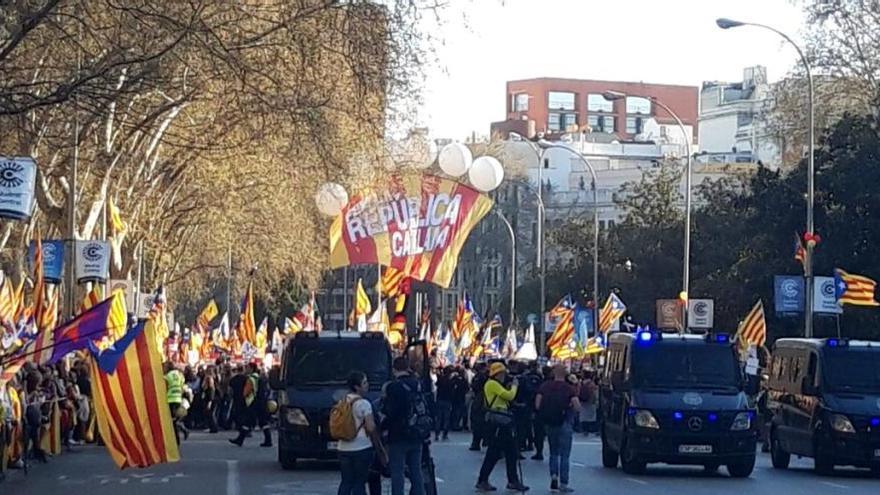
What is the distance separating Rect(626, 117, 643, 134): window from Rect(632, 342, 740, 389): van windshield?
5790 inches

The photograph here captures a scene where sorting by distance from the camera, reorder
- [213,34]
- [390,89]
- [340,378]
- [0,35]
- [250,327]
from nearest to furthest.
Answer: [213,34] < [0,35] < [340,378] < [390,89] < [250,327]

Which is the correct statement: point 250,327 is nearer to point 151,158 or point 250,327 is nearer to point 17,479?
point 151,158

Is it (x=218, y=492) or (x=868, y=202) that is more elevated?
(x=868, y=202)

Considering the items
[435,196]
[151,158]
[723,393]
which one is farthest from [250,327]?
[723,393]

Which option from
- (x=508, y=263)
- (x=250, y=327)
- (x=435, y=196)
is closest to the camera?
(x=435, y=196)

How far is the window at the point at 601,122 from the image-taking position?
167500mm

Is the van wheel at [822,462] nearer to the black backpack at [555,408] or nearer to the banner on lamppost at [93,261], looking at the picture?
the black backpack at [555,408]

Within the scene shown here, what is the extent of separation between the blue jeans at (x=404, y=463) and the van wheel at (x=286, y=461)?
7.87 metres

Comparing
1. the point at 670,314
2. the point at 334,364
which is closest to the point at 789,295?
the point at 670,314

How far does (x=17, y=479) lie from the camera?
26031mm

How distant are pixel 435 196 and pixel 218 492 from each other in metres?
16.9

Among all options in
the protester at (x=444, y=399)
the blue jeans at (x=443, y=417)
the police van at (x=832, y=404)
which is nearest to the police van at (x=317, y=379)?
the police van at (x=832, y=404)

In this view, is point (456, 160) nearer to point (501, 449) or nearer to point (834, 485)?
point (834, 485)

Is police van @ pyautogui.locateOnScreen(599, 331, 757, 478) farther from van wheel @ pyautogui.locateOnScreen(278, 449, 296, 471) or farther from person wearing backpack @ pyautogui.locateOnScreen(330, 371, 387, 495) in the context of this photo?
person wearing backpack @ pyautogui.locateOnScreen(330, 371, 387, 495)
